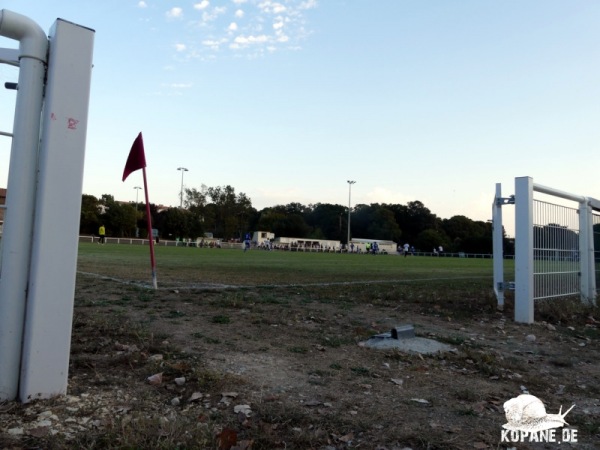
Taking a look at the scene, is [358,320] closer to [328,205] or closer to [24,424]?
[24,424]

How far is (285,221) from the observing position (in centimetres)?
11581

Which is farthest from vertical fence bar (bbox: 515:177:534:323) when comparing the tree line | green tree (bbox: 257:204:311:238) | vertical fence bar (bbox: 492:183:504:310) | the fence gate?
green tree (bbox: 257:204:311:238)

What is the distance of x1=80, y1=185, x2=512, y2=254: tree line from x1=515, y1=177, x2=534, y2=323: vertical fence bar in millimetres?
70302

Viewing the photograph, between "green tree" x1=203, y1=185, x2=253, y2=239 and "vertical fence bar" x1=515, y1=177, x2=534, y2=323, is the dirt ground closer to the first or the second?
"vertical fence bar" x1=515, y1=177, x2=534, y2=323

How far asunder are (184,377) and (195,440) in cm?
110

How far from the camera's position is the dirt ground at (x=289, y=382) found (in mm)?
2625

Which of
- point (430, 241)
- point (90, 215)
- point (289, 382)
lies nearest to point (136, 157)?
point (289, 382)

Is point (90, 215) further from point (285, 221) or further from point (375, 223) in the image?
point (375, 223)

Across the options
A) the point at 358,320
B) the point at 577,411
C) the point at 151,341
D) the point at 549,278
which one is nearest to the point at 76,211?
the point at 151,341

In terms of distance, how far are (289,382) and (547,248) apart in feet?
21.2

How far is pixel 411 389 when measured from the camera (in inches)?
143

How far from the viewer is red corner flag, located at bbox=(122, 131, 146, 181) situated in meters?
8.70

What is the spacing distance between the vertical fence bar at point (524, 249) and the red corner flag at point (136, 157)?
6.60 meters

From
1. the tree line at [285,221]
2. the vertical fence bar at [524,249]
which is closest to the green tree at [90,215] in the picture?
the tree line at [285,221]
